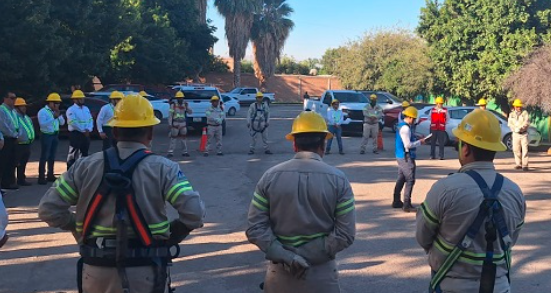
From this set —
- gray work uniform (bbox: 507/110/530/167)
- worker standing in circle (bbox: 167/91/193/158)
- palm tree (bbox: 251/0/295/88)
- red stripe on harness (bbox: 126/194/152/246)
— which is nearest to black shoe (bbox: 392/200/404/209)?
gray work uniform (bbox: 507/110/530/167)

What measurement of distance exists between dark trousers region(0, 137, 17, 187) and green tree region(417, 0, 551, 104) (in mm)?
19638

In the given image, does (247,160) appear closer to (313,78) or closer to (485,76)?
(485,76)

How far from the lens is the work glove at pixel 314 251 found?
3.33 metres

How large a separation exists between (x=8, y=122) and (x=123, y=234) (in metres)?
8.00

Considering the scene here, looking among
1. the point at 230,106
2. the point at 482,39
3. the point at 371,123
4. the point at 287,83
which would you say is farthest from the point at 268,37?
the point at 371,123

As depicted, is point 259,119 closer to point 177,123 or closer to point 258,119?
point 258,119

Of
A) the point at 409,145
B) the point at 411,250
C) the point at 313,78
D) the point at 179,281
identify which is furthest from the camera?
the point at 313,78

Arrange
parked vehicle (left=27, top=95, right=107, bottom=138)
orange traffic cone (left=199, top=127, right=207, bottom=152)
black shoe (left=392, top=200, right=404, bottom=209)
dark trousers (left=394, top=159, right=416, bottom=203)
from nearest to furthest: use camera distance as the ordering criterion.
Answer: dark trousers (left=394, top=159, right=416, bottom=203) → black shoe (left=392, top=200, right=404, bottom=209) → orange traffic cone (left=199, top=127, right=207, bottom=152) → parked vehicle (left=27, top=95, right=107, bottom=138)

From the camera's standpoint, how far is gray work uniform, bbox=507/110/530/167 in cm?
1353

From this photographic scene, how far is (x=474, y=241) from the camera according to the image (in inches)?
122

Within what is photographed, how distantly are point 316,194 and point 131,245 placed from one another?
3.68 feet

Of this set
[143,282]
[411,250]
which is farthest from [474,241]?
[411,250]

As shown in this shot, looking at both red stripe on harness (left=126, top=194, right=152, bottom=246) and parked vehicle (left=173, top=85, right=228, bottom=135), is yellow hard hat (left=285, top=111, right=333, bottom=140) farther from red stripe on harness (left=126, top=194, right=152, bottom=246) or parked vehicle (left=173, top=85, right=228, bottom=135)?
parked vehicle (left=173, top=85, right=228, bottom=135)

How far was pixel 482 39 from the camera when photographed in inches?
971
